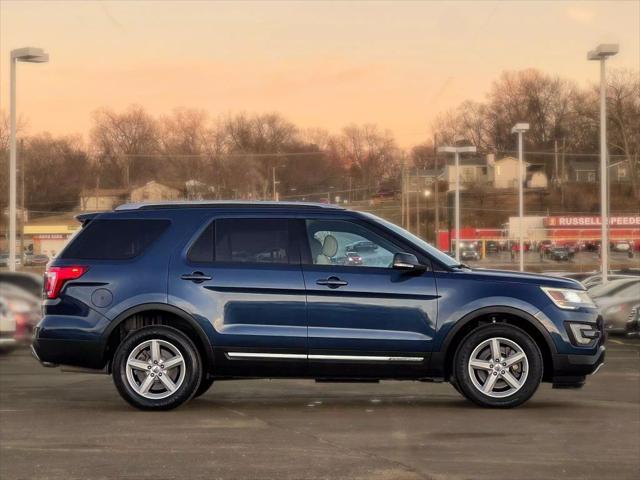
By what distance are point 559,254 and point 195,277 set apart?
66.6m

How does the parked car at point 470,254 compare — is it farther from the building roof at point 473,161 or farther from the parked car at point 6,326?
the parked car at point 6,326

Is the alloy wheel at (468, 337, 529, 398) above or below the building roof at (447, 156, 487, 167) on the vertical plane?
below

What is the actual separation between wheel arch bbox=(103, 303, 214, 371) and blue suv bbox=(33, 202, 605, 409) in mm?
12

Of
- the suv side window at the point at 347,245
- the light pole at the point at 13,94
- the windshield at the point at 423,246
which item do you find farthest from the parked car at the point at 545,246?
the suv side window at the point at 347,245

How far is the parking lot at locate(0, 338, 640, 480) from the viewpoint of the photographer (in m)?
6.24

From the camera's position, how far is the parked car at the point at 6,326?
12.9 metres

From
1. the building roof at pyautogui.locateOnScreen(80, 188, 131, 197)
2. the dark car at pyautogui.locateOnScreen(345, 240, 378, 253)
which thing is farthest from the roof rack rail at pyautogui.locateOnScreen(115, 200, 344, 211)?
the building roof at pyautogui.locateOnScreen(80, 188, 131, 197)

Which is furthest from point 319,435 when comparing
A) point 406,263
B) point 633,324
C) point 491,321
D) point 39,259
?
point 39,259

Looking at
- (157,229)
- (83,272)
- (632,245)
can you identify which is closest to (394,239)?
(157,229)

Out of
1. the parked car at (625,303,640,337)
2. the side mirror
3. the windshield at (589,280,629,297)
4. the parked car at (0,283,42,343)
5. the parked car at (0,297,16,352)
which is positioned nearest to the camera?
the side mirror

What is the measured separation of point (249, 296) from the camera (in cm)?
810

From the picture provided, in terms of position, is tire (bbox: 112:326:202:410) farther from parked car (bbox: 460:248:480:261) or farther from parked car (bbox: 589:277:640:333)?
parked car (bbox: 460:248:480:261)

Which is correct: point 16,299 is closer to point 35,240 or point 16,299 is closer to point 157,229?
point 157,229

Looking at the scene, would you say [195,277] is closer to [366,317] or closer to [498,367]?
[366,317]
